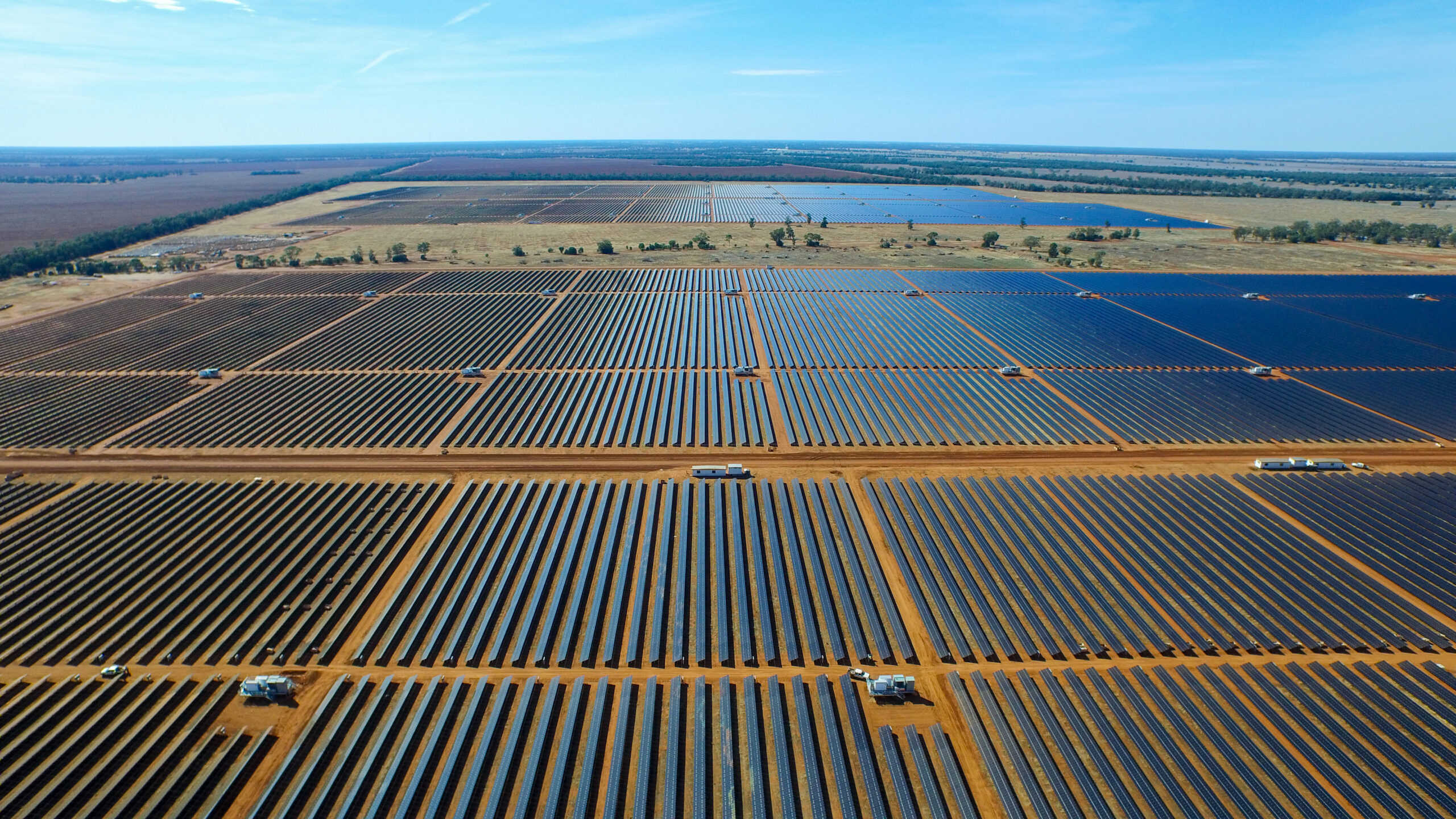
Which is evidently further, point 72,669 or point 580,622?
point 580,622

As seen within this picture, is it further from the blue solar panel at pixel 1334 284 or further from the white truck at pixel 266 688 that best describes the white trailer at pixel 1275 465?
the blue solar panel at pixel 1334 284

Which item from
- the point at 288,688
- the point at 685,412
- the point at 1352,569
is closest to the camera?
the point at 288,688

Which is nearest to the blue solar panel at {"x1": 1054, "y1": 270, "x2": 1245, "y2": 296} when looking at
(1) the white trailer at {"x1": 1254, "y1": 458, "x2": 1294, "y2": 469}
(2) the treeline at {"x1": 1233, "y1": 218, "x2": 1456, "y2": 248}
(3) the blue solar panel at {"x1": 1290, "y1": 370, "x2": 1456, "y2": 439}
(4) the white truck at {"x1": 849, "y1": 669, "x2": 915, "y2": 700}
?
(3) the blue solar panel at {"x1": 1290, "y1": 370, "x2": 1456, "y2": 439}

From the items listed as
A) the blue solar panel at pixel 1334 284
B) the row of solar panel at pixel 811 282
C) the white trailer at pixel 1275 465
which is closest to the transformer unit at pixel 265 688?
the white trailer at pixel 1275 465

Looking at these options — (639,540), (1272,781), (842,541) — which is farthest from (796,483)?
(1272,781)

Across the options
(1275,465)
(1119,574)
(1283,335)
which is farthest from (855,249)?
(1119,574)

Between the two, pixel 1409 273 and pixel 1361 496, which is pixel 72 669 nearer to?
pixel 1361 496

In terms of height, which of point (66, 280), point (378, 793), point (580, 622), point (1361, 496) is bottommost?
point (378, 793)
